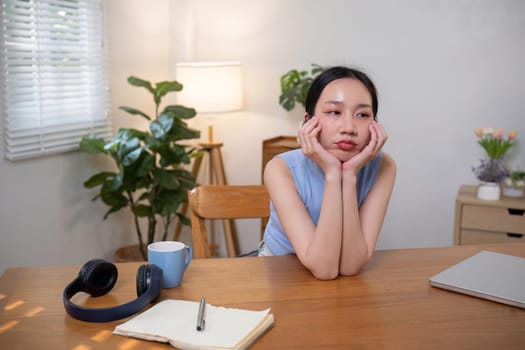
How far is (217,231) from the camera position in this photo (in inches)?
159

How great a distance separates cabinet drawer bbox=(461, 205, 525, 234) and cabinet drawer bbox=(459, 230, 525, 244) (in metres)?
0.03

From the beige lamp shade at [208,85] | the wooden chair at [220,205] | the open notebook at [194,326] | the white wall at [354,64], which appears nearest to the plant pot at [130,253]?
the white wall at [354,64]

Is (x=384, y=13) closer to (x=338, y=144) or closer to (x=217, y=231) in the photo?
(x=217, y=231)

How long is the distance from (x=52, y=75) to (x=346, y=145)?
6.44ft

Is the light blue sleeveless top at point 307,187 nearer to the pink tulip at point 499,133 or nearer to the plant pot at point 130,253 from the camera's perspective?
the pink tulip at point 499,133

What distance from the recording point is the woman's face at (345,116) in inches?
59.1

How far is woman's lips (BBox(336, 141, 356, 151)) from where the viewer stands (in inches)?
A: 59.8

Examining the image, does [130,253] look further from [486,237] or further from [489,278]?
[489,278]

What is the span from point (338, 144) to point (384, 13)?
2161 millimetres

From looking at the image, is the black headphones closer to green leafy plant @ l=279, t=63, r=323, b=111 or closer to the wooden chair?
the wooden chair

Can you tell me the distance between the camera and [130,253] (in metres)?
3.41

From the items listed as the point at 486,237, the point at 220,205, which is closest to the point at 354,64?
the point at 486,237

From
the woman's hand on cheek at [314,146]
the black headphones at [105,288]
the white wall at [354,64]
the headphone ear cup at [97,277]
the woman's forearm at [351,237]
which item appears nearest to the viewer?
the black headphones at [105,288]

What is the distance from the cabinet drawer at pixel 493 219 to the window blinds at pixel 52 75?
6.49ft
